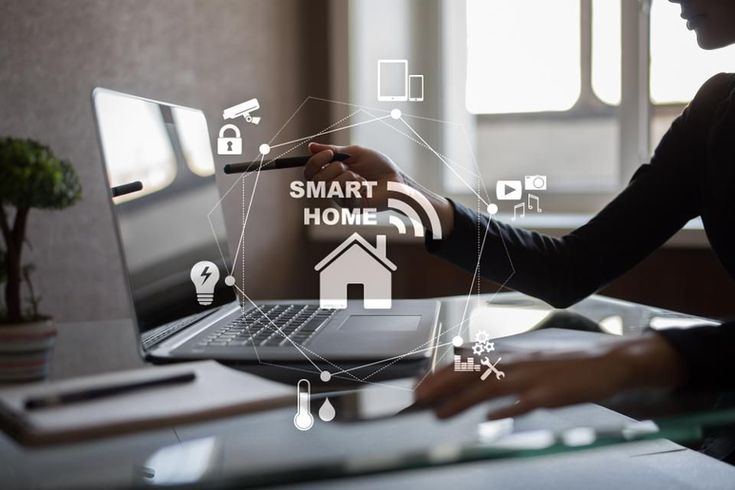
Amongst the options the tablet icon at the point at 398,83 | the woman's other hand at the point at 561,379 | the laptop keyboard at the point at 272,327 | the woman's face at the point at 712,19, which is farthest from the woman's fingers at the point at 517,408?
the woman's face at the point at 712,19

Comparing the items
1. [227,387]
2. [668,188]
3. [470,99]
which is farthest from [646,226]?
[227,387]

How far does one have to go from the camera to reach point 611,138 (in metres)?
0.67

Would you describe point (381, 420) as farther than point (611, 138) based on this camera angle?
No

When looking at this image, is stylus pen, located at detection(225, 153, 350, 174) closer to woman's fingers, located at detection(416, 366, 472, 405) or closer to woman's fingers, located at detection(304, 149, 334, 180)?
woman's fingers, located at detection(304, 149, 334, 180)

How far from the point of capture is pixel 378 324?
46 centimetres

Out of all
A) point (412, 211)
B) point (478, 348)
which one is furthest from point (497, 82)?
point (478, 348)

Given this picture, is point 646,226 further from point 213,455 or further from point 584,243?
point 213,455

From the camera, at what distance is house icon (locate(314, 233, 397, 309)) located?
1.53 ft

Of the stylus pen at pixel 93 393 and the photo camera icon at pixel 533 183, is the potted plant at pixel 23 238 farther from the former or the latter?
the photo camera icon at pixel 533 183

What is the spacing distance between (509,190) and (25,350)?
0.33m

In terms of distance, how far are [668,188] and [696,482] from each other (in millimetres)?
371

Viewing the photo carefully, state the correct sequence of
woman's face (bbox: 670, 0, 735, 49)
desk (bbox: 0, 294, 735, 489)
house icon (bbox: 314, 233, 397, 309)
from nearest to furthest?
desk (bbox: 0, 294, 735, 489), house icon (bbox: 314, 233, 397, 309), woman's face (bbox: 670, 0, 735, 49)

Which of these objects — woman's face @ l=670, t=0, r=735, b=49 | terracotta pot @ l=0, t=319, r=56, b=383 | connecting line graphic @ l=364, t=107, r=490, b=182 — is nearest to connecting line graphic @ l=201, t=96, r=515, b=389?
connecting line graphic @ l=364, t=107, r=490, b=182

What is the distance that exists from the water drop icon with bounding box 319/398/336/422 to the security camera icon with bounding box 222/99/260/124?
0.69ft
